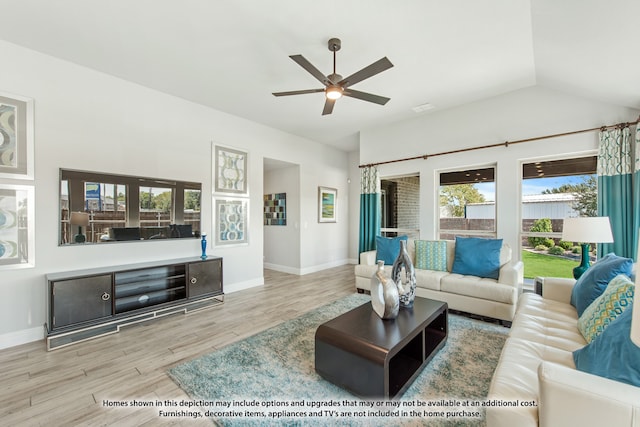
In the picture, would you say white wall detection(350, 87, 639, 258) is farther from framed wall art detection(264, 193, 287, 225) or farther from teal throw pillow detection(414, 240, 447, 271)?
framed wall art detection(264, 193, 287, 225)

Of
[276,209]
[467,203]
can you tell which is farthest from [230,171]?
[467,203]

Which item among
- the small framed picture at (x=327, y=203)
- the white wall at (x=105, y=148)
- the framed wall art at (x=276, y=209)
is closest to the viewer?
the white wall at (x=105, y=148)

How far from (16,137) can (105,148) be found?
71cm

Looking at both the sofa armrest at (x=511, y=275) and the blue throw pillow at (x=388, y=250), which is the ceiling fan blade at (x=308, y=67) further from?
the sofa armrest at (x=511, y=275)

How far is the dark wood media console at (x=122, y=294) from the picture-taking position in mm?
2586

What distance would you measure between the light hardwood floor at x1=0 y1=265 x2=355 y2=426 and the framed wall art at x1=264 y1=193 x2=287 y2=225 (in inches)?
100

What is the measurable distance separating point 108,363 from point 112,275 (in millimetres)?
945

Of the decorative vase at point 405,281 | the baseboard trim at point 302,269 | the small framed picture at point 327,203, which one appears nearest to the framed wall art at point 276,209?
the small framed picture at point 327,203

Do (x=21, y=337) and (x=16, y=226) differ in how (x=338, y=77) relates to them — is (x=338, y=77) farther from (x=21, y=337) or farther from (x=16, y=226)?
(x=21, y=337)

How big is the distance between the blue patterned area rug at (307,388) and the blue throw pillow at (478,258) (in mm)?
947

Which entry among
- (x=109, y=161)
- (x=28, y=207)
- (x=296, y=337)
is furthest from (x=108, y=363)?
(x=109, y=161)

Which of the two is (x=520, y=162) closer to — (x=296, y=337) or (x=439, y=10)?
(x=439, y=10)

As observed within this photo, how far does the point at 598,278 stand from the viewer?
205 centimetres

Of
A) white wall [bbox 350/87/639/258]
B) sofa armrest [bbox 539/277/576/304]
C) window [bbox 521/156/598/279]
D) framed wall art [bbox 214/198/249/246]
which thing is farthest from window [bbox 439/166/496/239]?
framed wall art [bbox 214/198/249/246]
